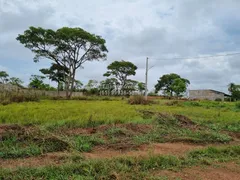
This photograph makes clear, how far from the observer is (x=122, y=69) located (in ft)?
130

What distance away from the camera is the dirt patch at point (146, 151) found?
11.5 ft

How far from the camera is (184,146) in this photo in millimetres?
4367

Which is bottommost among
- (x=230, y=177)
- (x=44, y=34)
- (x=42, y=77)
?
(x=230, y=177)

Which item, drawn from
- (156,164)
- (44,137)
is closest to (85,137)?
(44,137)

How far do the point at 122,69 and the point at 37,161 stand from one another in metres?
36.9

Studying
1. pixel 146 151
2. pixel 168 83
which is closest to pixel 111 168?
pixel 146 151

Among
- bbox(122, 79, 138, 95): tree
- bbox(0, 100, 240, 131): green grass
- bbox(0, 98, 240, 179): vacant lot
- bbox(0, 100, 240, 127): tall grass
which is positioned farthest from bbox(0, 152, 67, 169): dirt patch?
bbox(122, 79, 138, 95): tree

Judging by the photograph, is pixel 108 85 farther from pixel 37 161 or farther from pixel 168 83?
pixel 37 161

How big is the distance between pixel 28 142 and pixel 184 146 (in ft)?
10.3

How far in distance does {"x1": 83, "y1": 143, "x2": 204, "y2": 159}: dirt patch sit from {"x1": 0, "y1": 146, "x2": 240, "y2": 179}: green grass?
348mm

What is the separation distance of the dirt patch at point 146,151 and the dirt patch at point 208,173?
681 mm

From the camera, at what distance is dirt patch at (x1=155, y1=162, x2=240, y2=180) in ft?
9.06

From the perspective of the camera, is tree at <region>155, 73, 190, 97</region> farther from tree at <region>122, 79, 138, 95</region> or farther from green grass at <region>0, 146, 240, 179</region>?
green grass at <region>0, 146, 240, 179</region>

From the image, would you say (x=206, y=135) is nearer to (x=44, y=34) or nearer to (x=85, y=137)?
(x=85, y=137)
